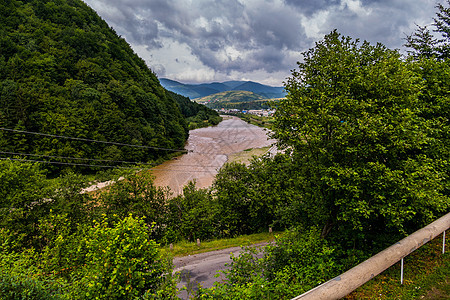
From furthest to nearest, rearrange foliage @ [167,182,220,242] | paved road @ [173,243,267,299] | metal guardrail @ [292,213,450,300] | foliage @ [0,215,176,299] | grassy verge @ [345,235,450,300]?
foliage @ [167,182,220,242], paved road @ [173,243,267,299], grassy verge @ [345,235,450,300], foliage @ [0,215,176,299], metal guardrail @ [292,213,450,300]

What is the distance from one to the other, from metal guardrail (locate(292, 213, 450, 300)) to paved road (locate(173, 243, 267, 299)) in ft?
24.9

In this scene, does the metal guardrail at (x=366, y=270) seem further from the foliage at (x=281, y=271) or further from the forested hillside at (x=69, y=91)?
the forested hillside at (x=69, y=91)

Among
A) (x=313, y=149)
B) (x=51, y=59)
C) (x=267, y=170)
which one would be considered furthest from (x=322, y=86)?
(x=51, y=59)

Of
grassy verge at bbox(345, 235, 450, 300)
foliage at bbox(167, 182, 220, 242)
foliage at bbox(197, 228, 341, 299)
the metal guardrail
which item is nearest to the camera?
the metal guardrail

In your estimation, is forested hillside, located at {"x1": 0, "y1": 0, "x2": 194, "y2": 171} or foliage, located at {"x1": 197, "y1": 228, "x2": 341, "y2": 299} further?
forested hillside, located at {"x1": 0, "y1": 0, "x2": 194, "y2": 171}

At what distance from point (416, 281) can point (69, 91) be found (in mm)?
53158

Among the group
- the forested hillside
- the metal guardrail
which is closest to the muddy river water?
the forested hillside

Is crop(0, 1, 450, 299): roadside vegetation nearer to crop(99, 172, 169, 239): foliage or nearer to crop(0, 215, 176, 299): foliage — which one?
crop(0, 215, 176, 299): foliage

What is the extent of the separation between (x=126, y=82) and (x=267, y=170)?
4825 cm

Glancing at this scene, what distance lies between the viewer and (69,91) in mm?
43062

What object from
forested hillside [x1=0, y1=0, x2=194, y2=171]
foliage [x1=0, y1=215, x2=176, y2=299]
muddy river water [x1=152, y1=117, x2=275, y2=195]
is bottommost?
muddy river water [x1=152, y1=117, x2=275, y2=195]

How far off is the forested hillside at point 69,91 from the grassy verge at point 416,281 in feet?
136

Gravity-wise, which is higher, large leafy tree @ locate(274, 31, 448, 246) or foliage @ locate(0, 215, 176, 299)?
large leafy tree @ locate(274, 31, 448, 246)

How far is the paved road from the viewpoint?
1055cm
